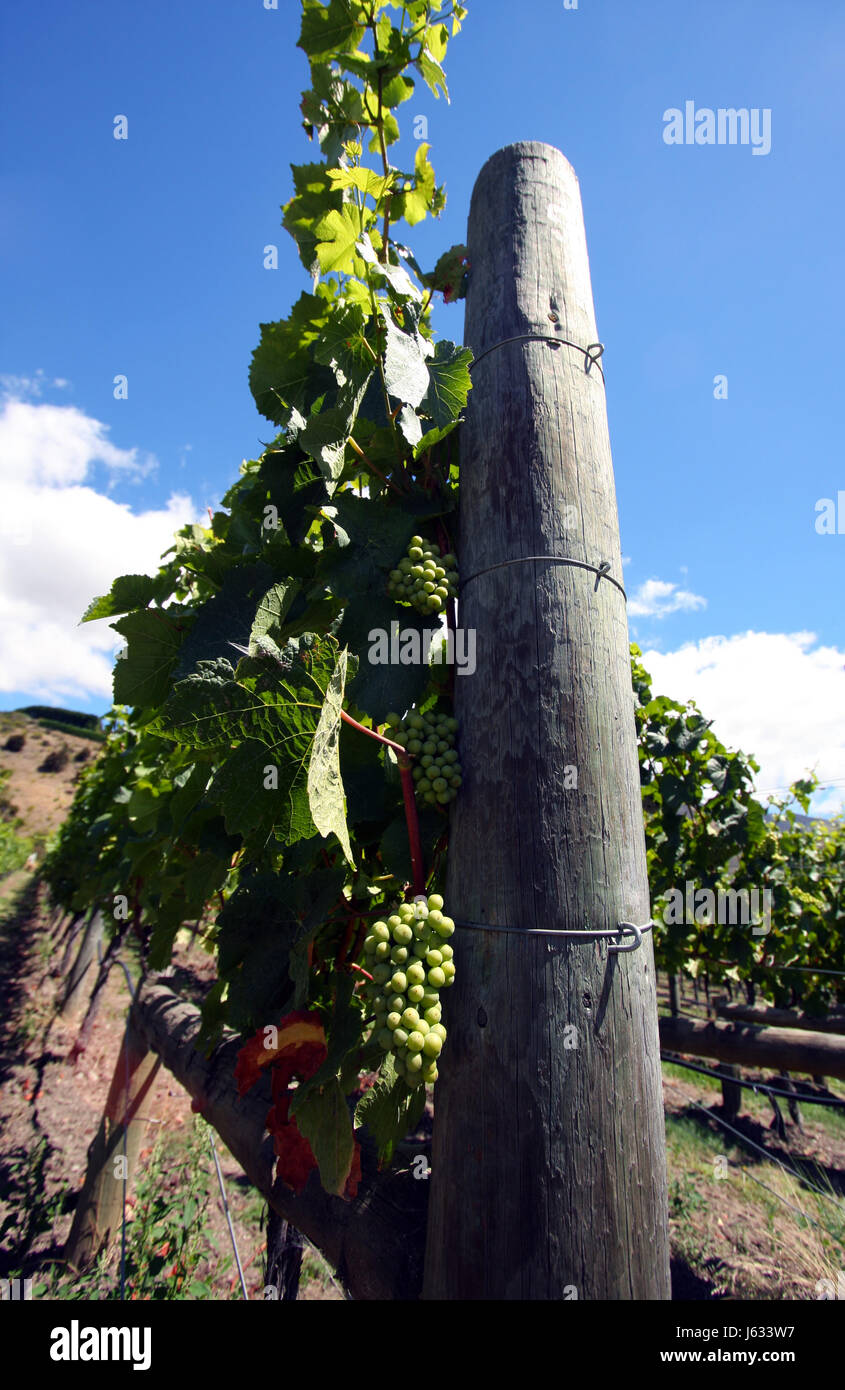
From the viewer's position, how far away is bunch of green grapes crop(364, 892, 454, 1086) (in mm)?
970

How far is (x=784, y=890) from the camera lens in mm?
6379

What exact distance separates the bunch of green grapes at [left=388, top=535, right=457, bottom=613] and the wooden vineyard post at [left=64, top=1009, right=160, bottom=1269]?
10.0ft

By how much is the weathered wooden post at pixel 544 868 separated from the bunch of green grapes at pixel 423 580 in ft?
0.17

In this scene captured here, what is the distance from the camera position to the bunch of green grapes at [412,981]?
0.97 meters

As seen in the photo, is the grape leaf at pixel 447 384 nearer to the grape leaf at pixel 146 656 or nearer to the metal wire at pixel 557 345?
the metal wire at pixel 557 345

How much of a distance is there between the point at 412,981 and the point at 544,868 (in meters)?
0.28

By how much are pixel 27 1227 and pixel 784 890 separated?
22.4 feet

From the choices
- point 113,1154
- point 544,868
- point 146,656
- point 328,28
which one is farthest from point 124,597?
point 113,1154

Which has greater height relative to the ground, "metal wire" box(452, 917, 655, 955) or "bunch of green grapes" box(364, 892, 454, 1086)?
"metal wire" box(452, 917, 655, 955)

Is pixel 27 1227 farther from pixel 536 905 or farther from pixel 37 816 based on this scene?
pixel 37 816

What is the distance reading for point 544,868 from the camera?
1.09 meters

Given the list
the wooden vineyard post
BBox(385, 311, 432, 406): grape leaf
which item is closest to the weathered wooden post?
BBox(385, 311, 432, 406): grape leaf

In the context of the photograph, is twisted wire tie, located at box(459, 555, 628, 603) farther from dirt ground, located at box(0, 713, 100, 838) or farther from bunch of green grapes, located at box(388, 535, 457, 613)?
dirt ground, located at box(0, 713, 100, 838)

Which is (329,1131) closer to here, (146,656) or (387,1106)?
(387,1106)
